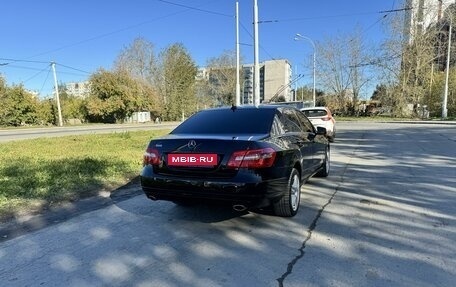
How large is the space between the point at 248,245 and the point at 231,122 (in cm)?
178

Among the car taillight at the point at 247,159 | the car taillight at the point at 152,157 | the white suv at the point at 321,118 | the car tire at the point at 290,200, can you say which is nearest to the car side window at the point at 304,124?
the car tire at the point at 290,200

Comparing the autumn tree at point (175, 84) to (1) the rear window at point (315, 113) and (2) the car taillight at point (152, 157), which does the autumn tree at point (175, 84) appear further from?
(2) the car taillight at point (152, 157)

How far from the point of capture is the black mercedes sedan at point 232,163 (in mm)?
4367

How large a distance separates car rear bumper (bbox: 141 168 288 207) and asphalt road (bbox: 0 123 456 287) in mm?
423

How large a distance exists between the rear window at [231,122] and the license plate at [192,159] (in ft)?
1.85

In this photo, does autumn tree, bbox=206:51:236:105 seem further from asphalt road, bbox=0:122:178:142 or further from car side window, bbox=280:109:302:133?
car side window, bbox=280:109:302:133

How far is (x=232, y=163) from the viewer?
172 inches

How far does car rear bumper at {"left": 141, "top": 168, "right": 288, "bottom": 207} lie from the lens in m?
4.34

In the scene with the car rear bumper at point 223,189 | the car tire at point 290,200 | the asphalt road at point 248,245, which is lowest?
the asphalt road at point 248,245

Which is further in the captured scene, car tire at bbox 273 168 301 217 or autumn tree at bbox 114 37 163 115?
autumn tree at bbox 114 37 163 115

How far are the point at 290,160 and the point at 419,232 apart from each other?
1.71 meters

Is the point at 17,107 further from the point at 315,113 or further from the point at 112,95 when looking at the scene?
the point at 315,113

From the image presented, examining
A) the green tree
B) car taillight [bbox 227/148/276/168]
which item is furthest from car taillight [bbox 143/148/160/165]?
the green tree

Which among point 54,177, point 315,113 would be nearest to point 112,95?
point 315,113
